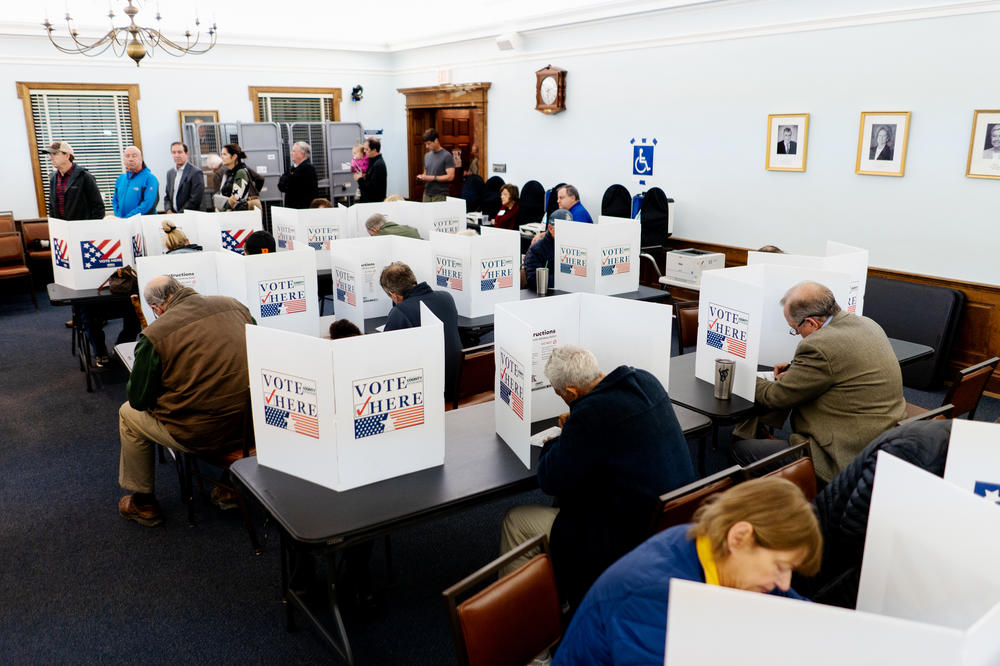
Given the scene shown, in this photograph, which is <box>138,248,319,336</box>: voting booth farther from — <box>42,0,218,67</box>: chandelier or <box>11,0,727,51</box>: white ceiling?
<box>11,0,727,51</box>: white ceiling

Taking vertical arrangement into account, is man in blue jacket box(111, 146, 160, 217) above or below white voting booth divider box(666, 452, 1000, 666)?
above

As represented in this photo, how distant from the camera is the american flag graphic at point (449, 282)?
4.77 m

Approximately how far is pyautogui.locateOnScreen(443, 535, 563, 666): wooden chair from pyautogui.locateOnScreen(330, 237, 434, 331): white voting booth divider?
296 centimetres

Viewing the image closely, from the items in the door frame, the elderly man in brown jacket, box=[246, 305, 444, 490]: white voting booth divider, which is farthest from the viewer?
the door frame

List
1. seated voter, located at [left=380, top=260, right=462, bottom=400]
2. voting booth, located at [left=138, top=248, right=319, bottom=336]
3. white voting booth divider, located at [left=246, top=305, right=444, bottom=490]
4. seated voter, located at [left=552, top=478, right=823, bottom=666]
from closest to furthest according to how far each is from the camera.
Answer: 1. seated voter, located at [left=552, top=478, right=823, bottom=666]
2. white voting booth divider, located at [left=246, top=305, right=444, bottom=490]
3. seated voter, located at [left=380, top=260, right=462, bottom=400]
4. voting booth, located at [left=138, top=248, right=319, bottom=336]

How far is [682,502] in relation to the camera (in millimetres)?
2203

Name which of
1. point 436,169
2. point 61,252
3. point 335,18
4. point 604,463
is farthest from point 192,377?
point 335,18

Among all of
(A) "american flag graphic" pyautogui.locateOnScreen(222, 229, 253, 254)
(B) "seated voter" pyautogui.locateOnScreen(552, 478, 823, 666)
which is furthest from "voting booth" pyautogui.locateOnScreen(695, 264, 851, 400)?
(A) "american flag graphic" pyautogui.locateOnScreen(222, 229, 253, 254)

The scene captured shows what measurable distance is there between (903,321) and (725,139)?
2246mm

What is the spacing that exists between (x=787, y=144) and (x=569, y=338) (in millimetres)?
3942

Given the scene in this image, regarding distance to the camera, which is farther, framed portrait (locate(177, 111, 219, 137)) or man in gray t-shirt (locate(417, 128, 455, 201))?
framed portrait (locate(177, 111, 219, 137))

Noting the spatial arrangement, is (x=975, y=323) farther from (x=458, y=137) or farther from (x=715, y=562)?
(x=458, y=137)

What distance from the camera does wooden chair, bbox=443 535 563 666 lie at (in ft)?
5.62

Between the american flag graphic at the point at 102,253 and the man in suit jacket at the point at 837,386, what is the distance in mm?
4447
